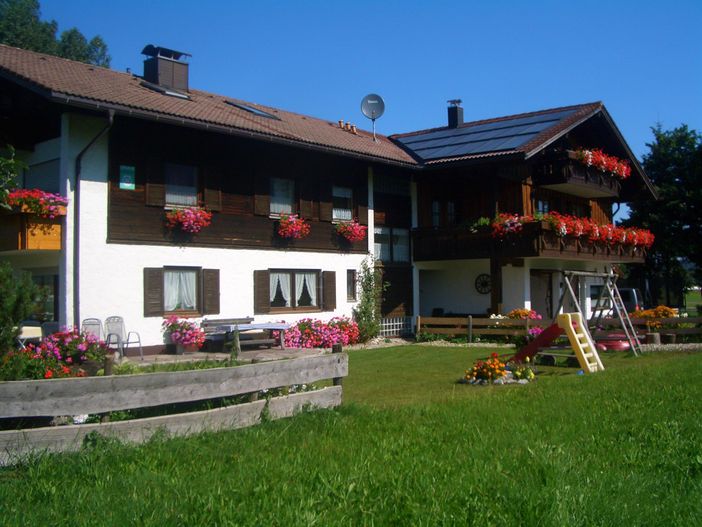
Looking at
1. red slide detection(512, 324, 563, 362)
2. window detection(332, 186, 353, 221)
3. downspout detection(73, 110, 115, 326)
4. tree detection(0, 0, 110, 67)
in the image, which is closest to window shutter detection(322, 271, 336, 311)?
window detection(332, 186, 353, 221)

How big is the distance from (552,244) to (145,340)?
1286cm

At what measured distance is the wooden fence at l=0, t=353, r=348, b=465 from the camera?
6.16 metres

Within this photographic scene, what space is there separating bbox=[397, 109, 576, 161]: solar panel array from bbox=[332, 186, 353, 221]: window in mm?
3502

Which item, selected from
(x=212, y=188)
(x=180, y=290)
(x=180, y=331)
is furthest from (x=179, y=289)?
(x=212, y=188)

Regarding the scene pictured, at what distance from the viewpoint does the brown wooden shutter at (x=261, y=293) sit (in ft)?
65.6

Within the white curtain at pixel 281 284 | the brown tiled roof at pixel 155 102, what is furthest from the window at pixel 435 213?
the white curtain at pixel 281 284

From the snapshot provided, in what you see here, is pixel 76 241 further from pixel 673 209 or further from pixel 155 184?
pixel 673 209

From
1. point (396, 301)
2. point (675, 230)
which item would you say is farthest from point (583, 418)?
point (675, 230)

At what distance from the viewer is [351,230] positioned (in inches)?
891

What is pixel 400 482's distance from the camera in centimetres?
552

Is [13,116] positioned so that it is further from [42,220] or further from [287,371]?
[287,371]

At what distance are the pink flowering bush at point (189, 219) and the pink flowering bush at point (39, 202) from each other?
2.70 m

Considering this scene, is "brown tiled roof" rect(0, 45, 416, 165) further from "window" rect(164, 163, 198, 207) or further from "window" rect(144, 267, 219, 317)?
"window" rect(144, 267, 219, 317)

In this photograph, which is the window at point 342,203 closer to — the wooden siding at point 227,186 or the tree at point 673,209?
the wooden siding at point 227,186
